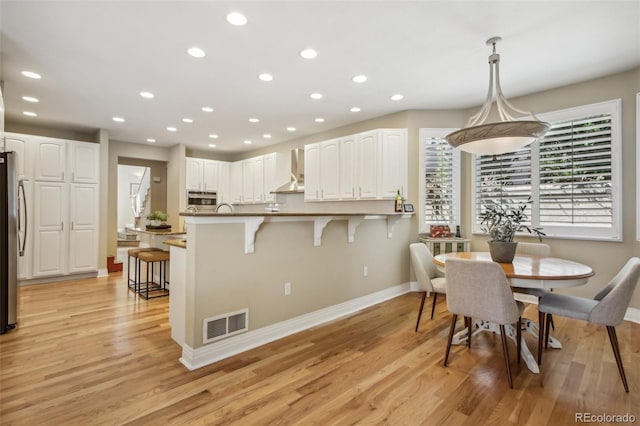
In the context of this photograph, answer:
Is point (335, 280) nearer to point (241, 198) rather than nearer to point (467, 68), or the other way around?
point (467, 68)

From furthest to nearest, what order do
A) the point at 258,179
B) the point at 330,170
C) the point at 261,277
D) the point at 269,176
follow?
the point at 258,179, the point at 269,176, the point at 330,170, the point at 261,277

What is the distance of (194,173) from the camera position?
7289 millimetres

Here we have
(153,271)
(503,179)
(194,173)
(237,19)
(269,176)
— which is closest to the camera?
(237,19)

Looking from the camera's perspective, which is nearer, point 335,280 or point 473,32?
point 473,32

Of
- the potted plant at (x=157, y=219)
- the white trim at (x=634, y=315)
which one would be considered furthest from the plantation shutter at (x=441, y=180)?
the potted plant at (x=157, y=219)

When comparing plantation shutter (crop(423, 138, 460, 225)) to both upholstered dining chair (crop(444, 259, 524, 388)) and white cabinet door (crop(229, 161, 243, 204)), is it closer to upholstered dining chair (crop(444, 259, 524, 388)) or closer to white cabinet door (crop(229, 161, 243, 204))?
upholstered dining chair (crop(444, 259, 524, 388))

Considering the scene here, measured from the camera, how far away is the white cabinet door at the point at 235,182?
7655mm

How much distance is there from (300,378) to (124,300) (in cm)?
316

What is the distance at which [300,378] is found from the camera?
226 centimetres

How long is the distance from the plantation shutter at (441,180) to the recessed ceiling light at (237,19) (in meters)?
3.07

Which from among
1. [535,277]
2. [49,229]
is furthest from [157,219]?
[535,277]

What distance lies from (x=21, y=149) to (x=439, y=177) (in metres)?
6.48

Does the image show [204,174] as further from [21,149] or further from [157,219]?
[21,149]

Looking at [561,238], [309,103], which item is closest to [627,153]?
[561,238]
